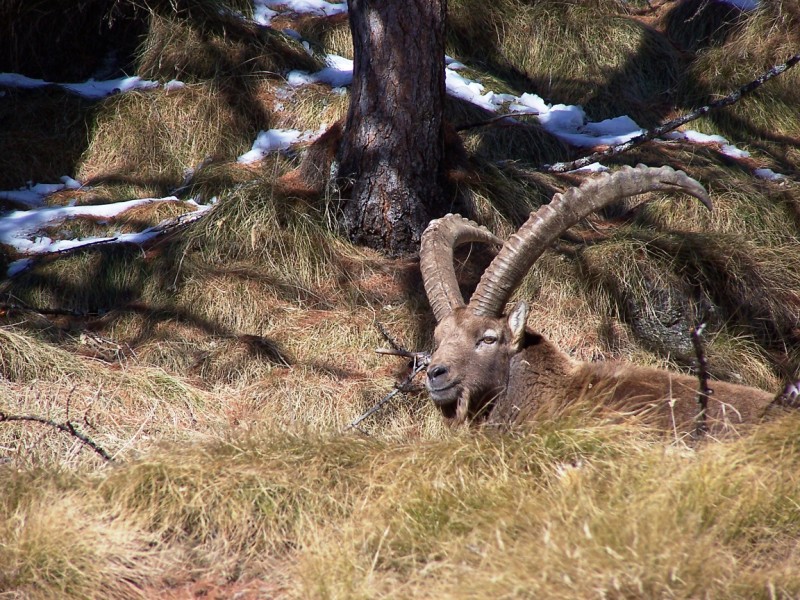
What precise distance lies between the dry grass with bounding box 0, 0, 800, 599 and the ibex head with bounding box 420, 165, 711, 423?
0.34 meters

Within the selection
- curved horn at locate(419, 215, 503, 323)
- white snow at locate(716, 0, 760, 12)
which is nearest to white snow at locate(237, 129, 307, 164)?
curved horn at locate(419, 215, 503, 323)

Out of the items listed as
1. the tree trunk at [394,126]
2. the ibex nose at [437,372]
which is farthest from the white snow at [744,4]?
the ibex nose at [437,372]

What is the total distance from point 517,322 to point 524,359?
239 mm

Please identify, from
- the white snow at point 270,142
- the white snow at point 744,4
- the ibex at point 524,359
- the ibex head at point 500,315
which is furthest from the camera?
the white snow at point 744,4

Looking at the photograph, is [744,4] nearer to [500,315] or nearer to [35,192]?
[500,315]

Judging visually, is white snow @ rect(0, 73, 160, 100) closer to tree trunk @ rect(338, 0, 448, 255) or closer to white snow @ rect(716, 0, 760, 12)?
tree trunk @ rect(338, 0, 448, 255)

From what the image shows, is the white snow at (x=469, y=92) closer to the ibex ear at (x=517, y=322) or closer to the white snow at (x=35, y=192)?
the white snow at (x=35, y=192)

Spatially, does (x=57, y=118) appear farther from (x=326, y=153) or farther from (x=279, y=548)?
(x=279, y=548)

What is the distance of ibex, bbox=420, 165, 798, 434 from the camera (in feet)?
16.6

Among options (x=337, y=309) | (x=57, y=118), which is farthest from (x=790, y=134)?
(x=57, y=118)

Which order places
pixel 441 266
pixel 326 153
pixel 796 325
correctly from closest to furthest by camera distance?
pixel 441 266 → pixel 796 325 → pixel 326 153

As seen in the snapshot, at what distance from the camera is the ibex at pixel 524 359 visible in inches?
199

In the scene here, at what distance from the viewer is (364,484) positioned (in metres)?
4.31

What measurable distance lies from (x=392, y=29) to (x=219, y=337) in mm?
3098
